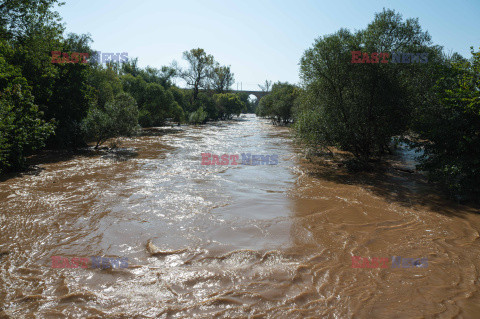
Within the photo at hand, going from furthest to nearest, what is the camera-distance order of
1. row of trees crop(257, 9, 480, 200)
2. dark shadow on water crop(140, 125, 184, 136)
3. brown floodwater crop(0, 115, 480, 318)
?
dark shadow on water crop(140, 125, 184, 136) → row of trees crop(257, 9, 480, 200) → brown floodwater crop(0, 115, 480, 318)

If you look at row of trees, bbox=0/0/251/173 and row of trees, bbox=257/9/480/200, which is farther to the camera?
row of trees, bbox=257/9/480/200

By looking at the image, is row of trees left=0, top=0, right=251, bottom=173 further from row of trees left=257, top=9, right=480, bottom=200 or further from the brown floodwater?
row of trees left=257, top=9, right=480, bottom=200

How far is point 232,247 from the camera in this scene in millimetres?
6832

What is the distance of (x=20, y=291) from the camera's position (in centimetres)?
495

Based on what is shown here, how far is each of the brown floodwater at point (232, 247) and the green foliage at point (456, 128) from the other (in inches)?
43.7

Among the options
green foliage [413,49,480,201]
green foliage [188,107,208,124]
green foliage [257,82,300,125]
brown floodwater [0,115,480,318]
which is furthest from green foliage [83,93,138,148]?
green foliage [257,82,300,125]

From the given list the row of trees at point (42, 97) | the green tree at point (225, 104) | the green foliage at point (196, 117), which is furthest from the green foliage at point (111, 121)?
the green tree at point (225, 104)

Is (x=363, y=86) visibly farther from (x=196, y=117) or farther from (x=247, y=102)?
(x=247, y=102)

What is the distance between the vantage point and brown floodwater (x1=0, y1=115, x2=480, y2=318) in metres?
4.77

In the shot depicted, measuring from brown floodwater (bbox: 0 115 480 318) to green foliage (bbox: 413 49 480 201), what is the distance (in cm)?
111

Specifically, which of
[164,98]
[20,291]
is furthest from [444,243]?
[164,98]

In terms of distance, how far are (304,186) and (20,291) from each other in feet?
34.5

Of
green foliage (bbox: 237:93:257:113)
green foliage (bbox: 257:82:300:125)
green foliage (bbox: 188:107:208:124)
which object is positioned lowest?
green foliage (bbox: 188:107:208:124)

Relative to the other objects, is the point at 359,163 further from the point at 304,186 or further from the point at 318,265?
the point at 318,265
